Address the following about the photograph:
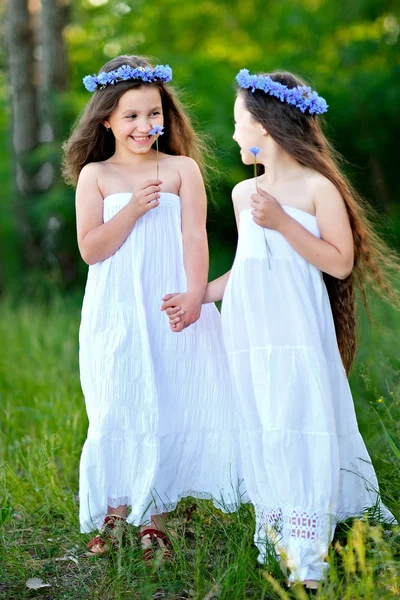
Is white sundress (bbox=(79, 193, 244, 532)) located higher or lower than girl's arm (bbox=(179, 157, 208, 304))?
lower

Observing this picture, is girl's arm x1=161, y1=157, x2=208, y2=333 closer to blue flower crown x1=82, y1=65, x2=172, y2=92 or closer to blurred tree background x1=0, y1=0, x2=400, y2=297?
blue flower crown x1=82, y1=65, x2=172, y2=92

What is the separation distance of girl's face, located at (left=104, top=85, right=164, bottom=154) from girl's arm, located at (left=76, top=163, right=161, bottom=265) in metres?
0.17

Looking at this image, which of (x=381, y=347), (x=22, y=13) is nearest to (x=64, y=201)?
(x=22, y=13)

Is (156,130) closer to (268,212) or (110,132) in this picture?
(110,132)

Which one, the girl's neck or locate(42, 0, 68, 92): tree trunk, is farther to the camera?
locate(42, 0, 68, 92): tree trunk

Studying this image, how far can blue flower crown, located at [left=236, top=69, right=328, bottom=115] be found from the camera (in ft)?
9.42

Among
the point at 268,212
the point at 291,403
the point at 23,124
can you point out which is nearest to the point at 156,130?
the point at 268,212

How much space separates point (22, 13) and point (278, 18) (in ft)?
11.6

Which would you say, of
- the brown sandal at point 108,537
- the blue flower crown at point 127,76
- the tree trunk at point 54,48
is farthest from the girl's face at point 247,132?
the tree trunk at point 54,48

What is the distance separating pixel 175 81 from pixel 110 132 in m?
4.21

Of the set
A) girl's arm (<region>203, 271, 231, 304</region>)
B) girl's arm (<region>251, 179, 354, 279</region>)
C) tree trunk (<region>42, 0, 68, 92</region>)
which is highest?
tree trunk (<region>42, 0, 68, 92</region>)

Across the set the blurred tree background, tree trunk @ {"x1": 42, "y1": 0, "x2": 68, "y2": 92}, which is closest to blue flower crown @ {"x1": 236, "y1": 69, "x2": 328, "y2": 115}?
the blurred tree background

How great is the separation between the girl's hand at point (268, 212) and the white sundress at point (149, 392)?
46 cm

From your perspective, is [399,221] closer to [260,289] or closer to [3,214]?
[3,214]
